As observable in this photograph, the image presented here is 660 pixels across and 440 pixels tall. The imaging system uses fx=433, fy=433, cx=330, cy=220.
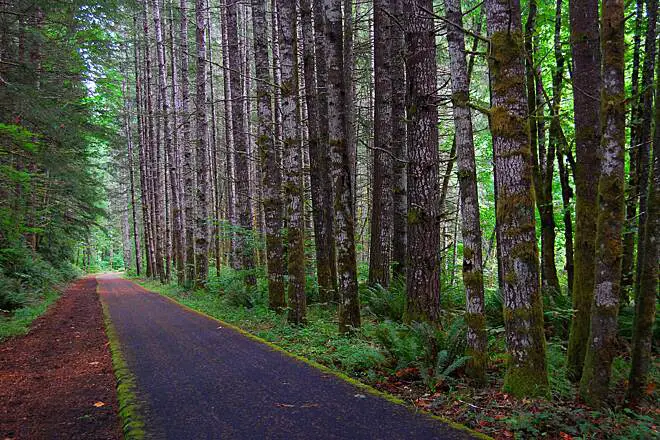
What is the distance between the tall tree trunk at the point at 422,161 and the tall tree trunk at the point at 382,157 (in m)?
3.63

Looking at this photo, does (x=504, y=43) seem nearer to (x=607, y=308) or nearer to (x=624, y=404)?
(x=607, y=308)

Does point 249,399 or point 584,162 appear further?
point 584,162

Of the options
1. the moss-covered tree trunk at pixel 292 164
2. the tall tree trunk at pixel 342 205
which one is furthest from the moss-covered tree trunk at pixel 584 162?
the moss-covered tree trunk at pixel 292 164

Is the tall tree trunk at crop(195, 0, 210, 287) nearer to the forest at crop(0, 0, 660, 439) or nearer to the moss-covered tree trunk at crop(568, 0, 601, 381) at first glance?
the forest at crop(0, 0, 660, 439)

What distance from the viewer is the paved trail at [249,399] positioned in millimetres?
4152

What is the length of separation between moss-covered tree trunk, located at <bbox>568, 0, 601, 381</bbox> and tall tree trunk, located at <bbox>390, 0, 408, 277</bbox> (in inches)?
200

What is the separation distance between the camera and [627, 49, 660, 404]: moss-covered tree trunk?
4.63m

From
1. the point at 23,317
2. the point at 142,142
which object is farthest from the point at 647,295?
the point at 142,142

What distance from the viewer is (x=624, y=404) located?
15.7ft

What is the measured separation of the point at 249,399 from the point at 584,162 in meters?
5.42

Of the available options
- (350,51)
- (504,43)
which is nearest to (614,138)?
(504,43)

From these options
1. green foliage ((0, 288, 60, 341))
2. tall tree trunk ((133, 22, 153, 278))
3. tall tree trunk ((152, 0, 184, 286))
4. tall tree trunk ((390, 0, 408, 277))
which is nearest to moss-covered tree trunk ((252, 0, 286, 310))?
tall tree trunk ((390, 0, 408, 277))

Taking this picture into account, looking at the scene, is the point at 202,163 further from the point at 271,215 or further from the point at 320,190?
the point at 271,215

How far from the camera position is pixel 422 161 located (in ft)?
24.3
